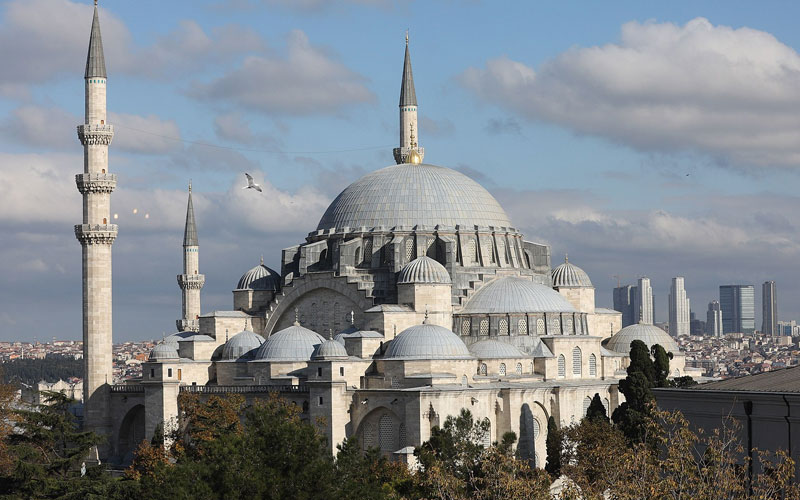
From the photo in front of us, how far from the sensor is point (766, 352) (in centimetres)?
16875

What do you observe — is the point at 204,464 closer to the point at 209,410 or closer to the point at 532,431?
the point at 209,410

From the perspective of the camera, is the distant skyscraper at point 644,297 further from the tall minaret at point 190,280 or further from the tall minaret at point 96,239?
the tall minaret at point 96,239

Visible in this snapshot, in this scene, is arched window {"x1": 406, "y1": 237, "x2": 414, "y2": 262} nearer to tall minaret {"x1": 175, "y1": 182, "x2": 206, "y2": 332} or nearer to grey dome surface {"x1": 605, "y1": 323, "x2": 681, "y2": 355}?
grey dome surface {"x1": 605, "y1": 323, "x2": 681, "y2": 355}

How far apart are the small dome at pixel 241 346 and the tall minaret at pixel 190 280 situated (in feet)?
37.4

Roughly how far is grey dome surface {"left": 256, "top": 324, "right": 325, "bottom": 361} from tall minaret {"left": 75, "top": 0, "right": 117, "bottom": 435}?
19.0 ft

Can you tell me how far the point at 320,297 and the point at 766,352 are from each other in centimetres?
12888

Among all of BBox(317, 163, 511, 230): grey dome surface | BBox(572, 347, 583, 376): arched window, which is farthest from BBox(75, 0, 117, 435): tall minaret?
BBox(572, 347, 583, 376): arched window

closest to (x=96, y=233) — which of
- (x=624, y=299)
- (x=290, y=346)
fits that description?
(x=290, y=346)

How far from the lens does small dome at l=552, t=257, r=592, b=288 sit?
2079 inches

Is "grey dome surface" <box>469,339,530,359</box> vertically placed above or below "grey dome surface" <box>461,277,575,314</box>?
below

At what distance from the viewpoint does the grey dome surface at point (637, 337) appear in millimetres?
51625

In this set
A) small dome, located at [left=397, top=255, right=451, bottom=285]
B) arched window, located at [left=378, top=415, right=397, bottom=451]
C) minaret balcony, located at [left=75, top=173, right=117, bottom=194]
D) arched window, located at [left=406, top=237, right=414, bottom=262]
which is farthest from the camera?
arched window, located at [left=406, top=237, right=414, bottom=262]

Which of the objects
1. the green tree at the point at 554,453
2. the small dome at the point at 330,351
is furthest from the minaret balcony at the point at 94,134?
the green tree at the point at 554,453

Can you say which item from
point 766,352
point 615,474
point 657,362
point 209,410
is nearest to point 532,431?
point 657,362
